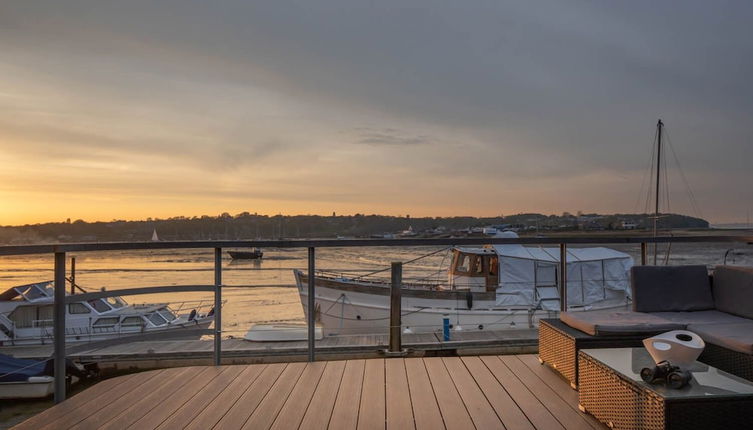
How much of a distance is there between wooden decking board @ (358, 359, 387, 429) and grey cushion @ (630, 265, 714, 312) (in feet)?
6.45

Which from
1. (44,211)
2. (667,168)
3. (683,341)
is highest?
(667,168)

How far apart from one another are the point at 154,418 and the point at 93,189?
1121 cm

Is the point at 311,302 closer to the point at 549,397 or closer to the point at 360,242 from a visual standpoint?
the point at 360,242

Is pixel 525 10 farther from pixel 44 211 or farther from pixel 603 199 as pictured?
pixel 44 211

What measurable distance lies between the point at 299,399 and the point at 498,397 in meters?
1.10

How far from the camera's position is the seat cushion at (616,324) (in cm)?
277

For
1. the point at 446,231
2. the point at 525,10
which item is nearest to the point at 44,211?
the point at 446,231

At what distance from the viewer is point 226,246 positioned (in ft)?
10.7

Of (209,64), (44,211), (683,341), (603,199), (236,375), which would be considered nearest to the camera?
(683,341)

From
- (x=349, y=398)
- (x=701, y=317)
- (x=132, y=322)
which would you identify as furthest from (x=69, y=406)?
(x=132, y=322)

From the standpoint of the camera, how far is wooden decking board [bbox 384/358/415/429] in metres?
2.24

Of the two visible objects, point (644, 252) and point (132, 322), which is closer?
point (644, 252)

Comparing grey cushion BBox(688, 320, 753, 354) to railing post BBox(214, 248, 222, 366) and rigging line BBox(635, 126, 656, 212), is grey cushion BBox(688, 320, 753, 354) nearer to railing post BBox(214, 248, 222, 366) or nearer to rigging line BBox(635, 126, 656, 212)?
railing post BBox(214, 248, 222, 366)

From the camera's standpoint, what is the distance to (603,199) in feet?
38.1
